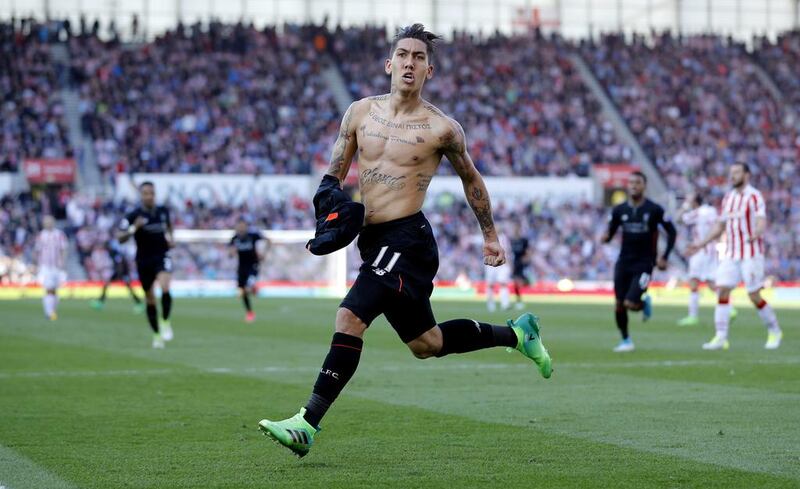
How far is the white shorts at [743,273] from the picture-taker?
674 inches

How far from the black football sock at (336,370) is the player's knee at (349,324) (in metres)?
0.03

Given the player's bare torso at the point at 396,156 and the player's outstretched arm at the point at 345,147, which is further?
the player's outstretched arm at the point at 345,147

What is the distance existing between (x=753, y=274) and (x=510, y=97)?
37560mm

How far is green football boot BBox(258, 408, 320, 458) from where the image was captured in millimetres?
6930

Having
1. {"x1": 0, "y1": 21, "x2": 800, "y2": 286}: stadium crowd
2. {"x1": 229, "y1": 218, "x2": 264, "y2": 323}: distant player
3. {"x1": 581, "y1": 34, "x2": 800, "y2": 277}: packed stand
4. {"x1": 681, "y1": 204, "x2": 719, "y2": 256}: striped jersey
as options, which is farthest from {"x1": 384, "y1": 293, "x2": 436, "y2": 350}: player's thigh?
{"x1": 581, "y1": 34, "x2": 800, "y2": 277}: packed stand

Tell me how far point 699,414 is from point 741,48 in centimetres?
5408

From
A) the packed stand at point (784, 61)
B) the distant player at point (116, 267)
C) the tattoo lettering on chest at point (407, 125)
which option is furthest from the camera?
the packed stand at point (784, 61)

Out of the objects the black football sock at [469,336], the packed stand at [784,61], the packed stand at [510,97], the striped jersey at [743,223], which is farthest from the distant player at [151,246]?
the packed stand at [784,61]

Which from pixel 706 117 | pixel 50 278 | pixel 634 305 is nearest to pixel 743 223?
pixel 634 305

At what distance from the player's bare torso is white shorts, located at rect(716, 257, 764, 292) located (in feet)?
34.2

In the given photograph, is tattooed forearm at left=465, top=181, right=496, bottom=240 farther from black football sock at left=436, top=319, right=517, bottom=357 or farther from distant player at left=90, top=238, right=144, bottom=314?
distant player at left=90, top=238, right=144, bottom=314

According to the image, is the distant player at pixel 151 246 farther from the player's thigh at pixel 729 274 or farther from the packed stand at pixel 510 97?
the packed stand at pixel 510 97

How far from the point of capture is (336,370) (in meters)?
7.34

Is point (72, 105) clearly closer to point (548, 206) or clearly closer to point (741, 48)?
point (548, 206)
